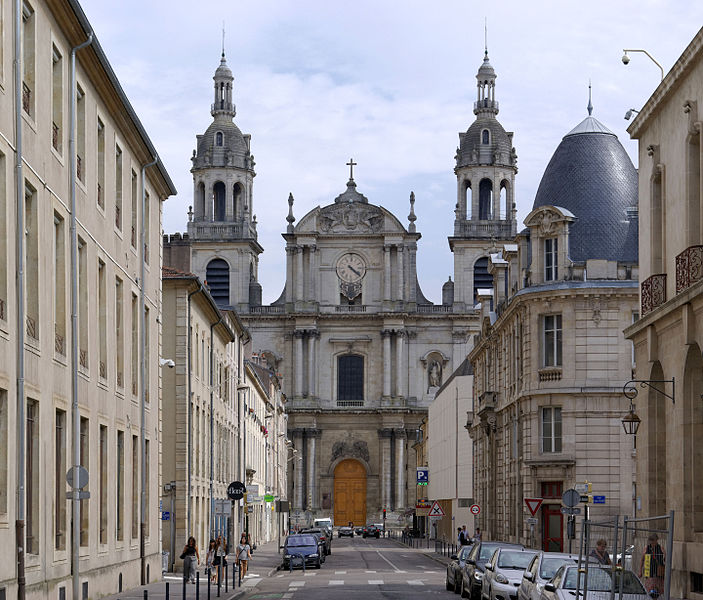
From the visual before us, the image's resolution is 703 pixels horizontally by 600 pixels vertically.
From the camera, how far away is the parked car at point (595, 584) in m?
18.0

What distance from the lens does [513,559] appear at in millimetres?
29172

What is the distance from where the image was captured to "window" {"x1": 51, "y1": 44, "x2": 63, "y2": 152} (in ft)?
82.0

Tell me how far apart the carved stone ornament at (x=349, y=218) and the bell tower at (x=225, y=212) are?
5700 millimetres

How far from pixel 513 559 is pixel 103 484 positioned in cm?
876

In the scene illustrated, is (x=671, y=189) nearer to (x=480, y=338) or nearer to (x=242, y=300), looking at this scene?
(x=480, y=338)

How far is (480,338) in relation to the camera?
64.6m

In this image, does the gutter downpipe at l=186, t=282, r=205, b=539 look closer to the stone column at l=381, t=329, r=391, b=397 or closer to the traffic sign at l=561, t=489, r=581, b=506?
the traffic sign at l=561, t=489, r=581, b=506

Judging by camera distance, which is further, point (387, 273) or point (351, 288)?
point (351, 288)

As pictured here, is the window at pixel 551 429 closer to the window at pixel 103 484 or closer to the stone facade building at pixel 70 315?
the stone facade building at pixel 70 315

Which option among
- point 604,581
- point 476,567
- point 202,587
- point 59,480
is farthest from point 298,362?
point 604,581

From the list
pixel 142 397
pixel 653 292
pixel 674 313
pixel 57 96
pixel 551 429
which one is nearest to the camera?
pixel 57 96

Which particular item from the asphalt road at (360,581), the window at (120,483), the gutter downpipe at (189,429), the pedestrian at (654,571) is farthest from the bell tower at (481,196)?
the pedestrian at (654,571)

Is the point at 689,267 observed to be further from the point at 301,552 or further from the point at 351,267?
the point at 351,267

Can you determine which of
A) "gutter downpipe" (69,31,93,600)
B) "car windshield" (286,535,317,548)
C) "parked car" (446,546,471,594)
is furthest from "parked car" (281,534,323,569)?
"gutter downpipe" (69,31,93,600)
